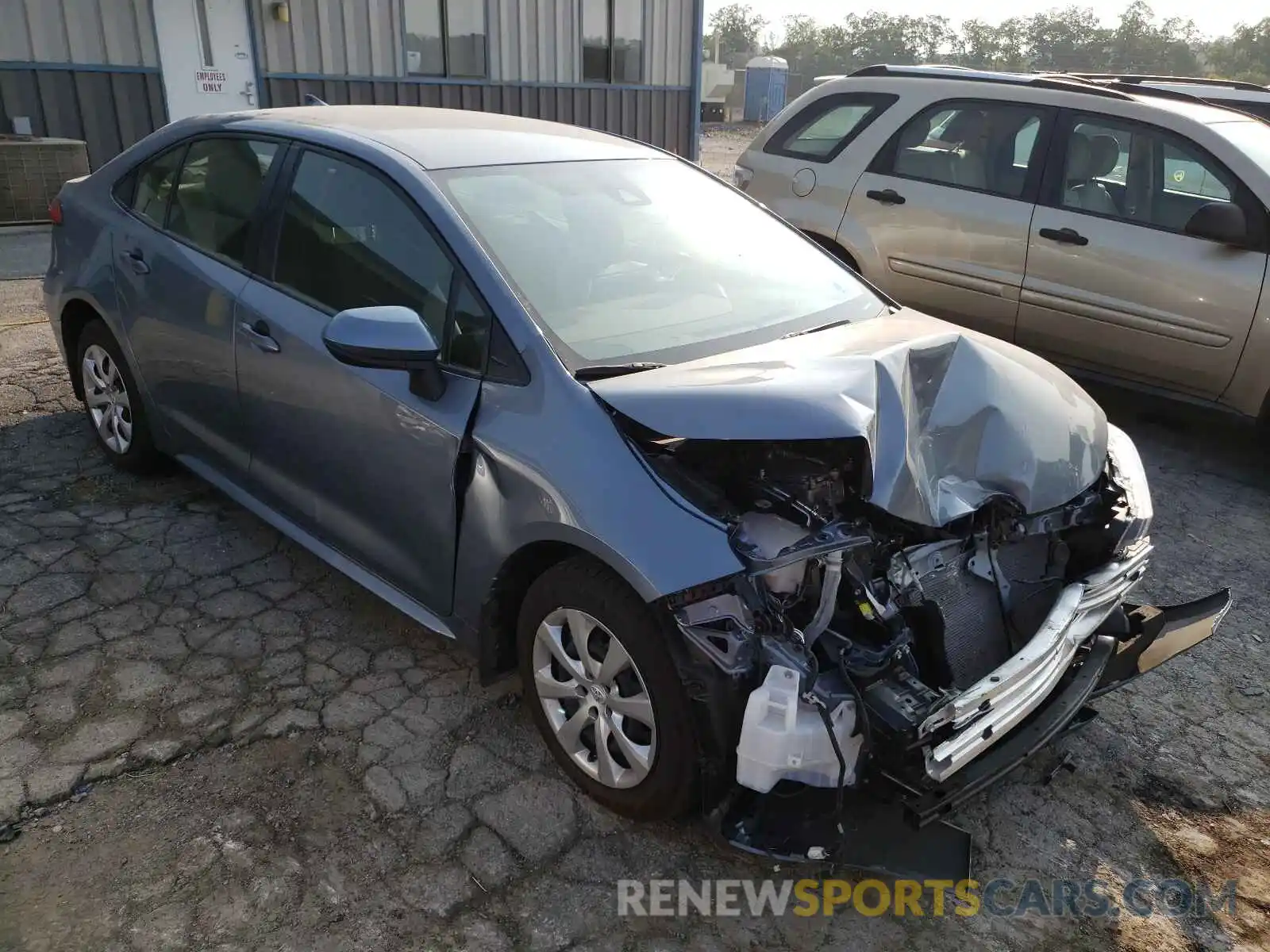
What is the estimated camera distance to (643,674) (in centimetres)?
237

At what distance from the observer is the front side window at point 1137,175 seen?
5.09 m

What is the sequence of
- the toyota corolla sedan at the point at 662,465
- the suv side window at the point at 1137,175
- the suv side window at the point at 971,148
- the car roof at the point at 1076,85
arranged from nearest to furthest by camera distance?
the toyota corolla sedan at the point at 662,465 < the suv side window at the point at 1137,175 < the car roof at the point at 1076,85 < the suv side window at the point at 971,148

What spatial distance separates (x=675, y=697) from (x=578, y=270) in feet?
4.41

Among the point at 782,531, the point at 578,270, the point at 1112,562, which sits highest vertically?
the point at 578,270

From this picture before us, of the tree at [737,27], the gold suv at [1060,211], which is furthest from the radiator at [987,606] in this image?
the tree at [737,27]

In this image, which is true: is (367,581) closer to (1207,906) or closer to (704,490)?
(704,490)

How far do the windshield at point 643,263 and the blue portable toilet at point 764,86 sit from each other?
35255 millimetres

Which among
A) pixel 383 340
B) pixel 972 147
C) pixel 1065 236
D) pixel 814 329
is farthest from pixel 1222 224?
pixel 383 340

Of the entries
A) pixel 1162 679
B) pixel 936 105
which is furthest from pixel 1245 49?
pixel 1162 679

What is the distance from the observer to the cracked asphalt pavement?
235 cm

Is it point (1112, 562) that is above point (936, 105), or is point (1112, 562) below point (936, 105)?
below

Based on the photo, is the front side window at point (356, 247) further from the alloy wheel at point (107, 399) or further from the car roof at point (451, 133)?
the alloy wheel at point (107, 399)

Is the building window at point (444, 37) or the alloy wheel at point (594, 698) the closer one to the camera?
the alloy wheel at point (594, 698)

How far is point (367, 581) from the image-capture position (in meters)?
3.16
